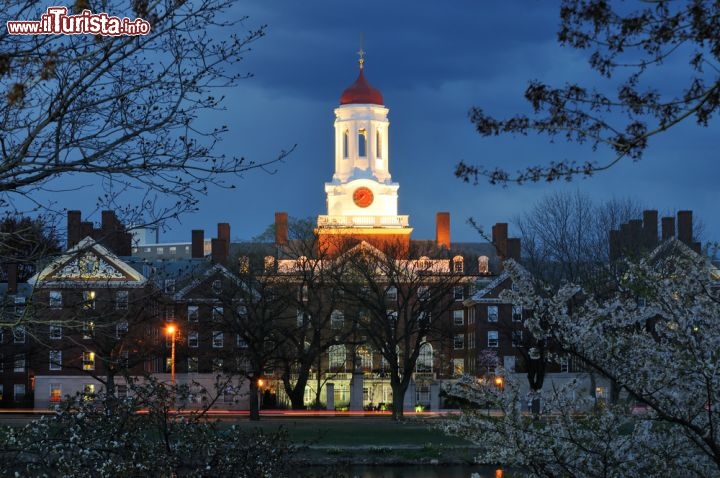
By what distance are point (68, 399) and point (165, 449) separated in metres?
2.06

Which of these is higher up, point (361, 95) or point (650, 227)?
point (361, 95)

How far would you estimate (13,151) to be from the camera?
1609cm

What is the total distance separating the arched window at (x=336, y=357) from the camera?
90.5 m

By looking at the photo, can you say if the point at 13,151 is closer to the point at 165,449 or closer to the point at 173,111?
the point at 173,111

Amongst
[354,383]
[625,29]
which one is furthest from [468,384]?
[354,383]

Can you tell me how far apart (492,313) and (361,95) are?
34637 millimetres

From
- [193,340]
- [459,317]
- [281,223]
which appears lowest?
[193,340]

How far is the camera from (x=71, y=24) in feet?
52.8

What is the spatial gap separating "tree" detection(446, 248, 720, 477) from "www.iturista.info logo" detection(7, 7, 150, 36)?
546cm

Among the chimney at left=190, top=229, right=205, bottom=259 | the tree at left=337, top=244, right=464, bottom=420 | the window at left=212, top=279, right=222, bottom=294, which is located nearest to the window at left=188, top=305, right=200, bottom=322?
the window at left=212, top=279, right=222, bottom=294

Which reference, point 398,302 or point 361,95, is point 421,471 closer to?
point 398,302

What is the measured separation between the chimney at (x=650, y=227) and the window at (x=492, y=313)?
14746 millimetres

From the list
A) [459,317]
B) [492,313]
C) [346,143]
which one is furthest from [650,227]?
[346,143]

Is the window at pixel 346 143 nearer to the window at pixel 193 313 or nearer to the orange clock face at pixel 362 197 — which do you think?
the orange clock face at pixel 362 197
